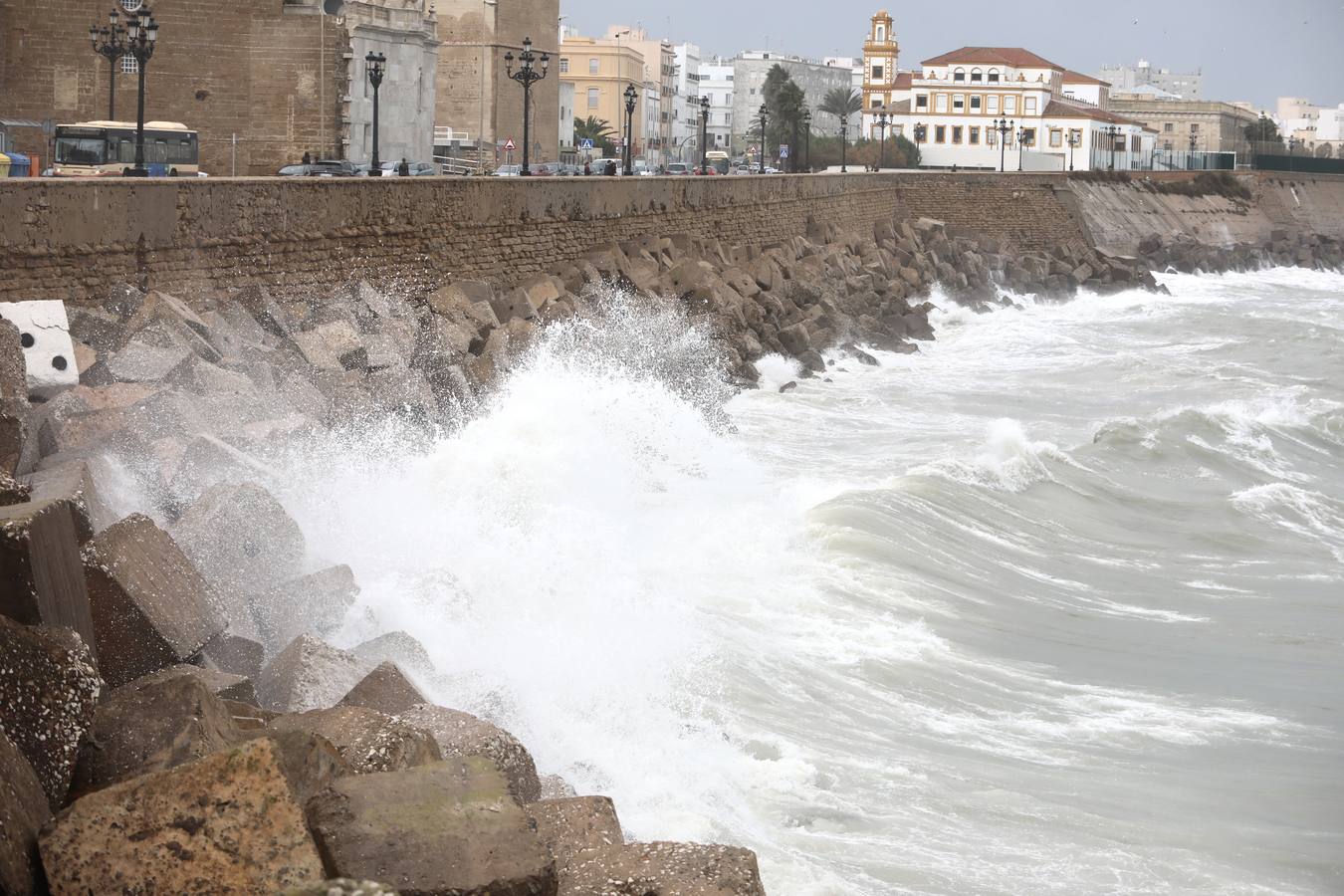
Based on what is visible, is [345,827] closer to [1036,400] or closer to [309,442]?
[309,442]

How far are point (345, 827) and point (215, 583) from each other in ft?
9.70

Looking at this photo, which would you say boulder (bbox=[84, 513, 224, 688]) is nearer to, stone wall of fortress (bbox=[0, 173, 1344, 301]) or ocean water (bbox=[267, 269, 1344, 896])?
ocean water (bbox=[267, 269, 1344, 896])

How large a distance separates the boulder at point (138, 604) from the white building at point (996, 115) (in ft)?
209

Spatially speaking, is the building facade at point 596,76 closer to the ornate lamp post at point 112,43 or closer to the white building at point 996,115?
the white building at point 996,115

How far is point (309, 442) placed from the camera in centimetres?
949

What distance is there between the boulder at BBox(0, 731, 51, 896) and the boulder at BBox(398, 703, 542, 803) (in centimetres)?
122

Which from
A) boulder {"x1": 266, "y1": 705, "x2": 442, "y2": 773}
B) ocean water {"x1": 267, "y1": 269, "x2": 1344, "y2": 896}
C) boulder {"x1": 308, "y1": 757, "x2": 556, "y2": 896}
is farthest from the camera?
ocean water {"x1": 267, "y1": 269, "x2": 1344, "y2": 896}

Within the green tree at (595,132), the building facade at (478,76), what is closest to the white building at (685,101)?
the green tree at (595,132)

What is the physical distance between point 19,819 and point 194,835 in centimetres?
39

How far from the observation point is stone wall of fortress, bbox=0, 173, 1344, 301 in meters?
11.4

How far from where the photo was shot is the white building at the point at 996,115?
68688 millimetres

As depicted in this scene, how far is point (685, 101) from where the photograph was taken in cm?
11069

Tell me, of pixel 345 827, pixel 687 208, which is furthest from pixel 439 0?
pixel 345 827

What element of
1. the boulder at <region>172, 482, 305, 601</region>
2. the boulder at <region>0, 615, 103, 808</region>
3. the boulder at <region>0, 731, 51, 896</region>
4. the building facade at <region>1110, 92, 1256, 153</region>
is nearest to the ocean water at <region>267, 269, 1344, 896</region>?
the boulder at <region>172, 482, 305, 601</region>
